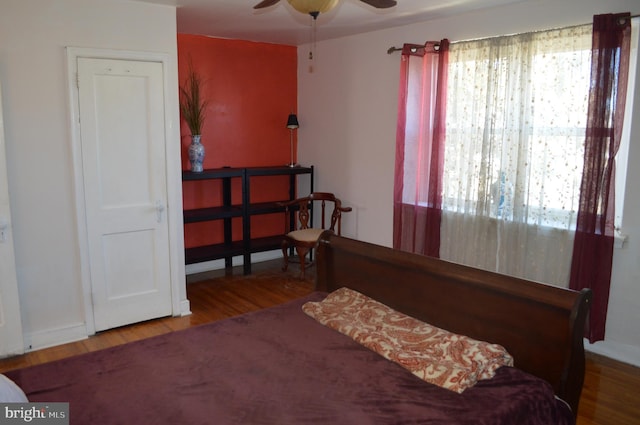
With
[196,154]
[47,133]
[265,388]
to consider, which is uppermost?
[47,133]

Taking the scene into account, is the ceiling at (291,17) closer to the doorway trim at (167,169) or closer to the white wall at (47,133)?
the white wall at (47,133)

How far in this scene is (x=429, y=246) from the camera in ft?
13.6

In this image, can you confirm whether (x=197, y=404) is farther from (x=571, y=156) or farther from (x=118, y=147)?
(x=571, y=156)

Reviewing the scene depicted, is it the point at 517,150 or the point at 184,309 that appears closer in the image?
the point at 517,150

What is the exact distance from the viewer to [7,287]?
3.18 m

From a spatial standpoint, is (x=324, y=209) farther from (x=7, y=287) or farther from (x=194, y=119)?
(x=7, y=287)

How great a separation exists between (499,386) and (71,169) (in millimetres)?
3029

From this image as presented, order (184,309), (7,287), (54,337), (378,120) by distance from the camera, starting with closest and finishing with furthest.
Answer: (7,287) < (54,337) < (184,309) < (378,120)

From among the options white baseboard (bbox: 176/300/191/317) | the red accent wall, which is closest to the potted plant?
the red accent wall

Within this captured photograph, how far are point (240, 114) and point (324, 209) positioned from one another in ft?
4.50

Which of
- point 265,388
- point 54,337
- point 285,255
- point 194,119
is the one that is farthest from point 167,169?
point 265,388

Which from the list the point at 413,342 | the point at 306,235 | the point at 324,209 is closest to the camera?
the point at 413,342

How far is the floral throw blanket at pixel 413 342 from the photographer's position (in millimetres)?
1952

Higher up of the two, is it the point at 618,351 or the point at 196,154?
the point at 196,154
